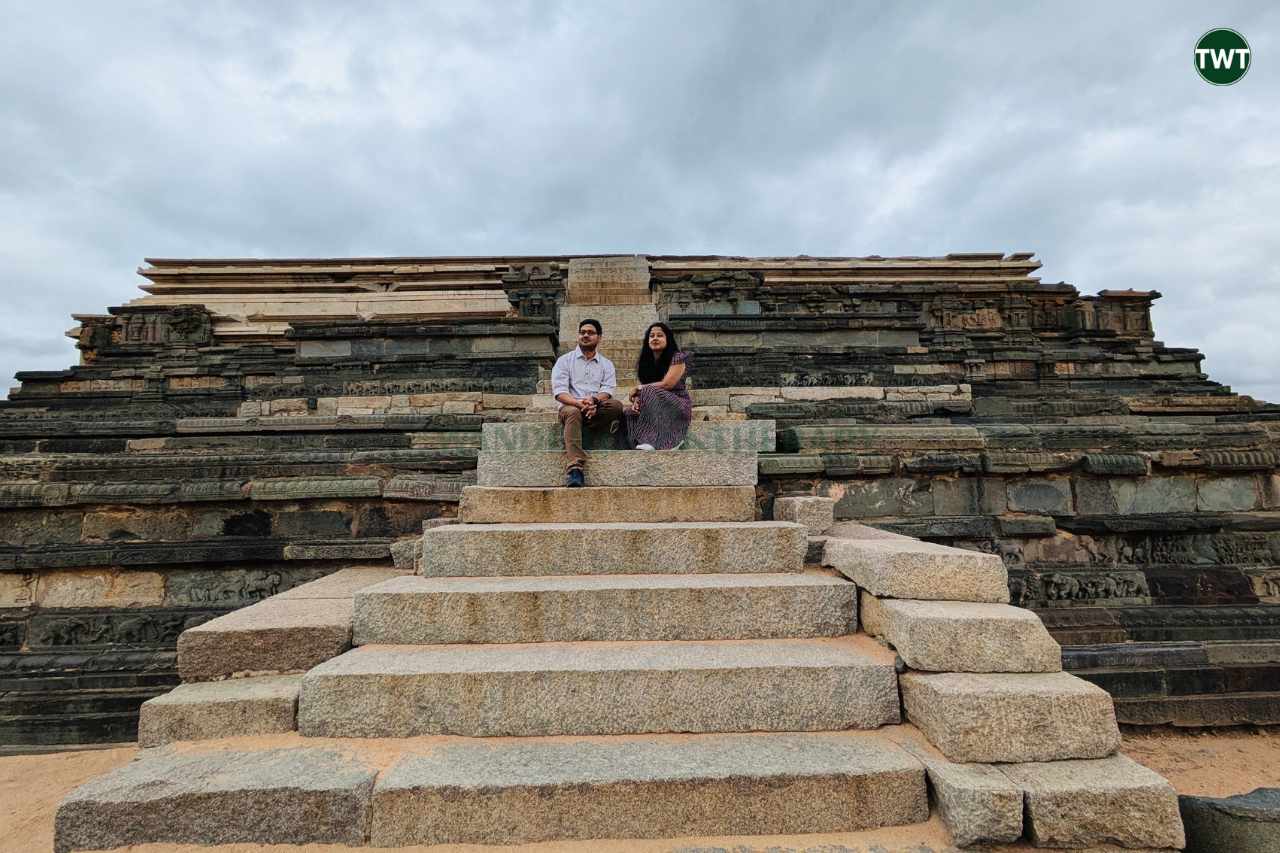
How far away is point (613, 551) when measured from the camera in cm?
343

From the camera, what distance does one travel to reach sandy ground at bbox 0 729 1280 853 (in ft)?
6.82

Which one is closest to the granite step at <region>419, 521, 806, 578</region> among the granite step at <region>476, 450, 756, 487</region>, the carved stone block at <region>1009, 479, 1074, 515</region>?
the granite step at <region>476, 450, 756, 487</region>

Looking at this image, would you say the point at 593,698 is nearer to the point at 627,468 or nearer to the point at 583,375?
the point at 627,468

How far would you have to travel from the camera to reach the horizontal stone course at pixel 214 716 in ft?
8.09

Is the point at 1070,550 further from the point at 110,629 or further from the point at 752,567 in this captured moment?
the point at 110,629

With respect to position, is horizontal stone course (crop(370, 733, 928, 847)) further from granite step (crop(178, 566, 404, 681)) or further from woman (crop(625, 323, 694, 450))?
woman (crop(625, 323, 694, 450))

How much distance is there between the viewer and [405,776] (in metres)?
2.17

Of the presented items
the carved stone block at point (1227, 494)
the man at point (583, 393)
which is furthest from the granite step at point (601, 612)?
the carved stone block at point (1227, 494)

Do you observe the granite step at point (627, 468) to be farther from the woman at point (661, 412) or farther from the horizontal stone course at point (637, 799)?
the horizontal stone course at point (637, 799)

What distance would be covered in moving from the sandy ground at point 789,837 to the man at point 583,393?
2.71m

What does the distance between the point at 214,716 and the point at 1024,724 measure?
132 inches

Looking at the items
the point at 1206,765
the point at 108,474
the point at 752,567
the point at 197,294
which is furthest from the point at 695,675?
the point at 197,294

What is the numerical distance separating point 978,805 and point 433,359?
6.74m

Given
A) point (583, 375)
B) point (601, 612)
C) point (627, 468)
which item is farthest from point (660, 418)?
point (601, 612)
